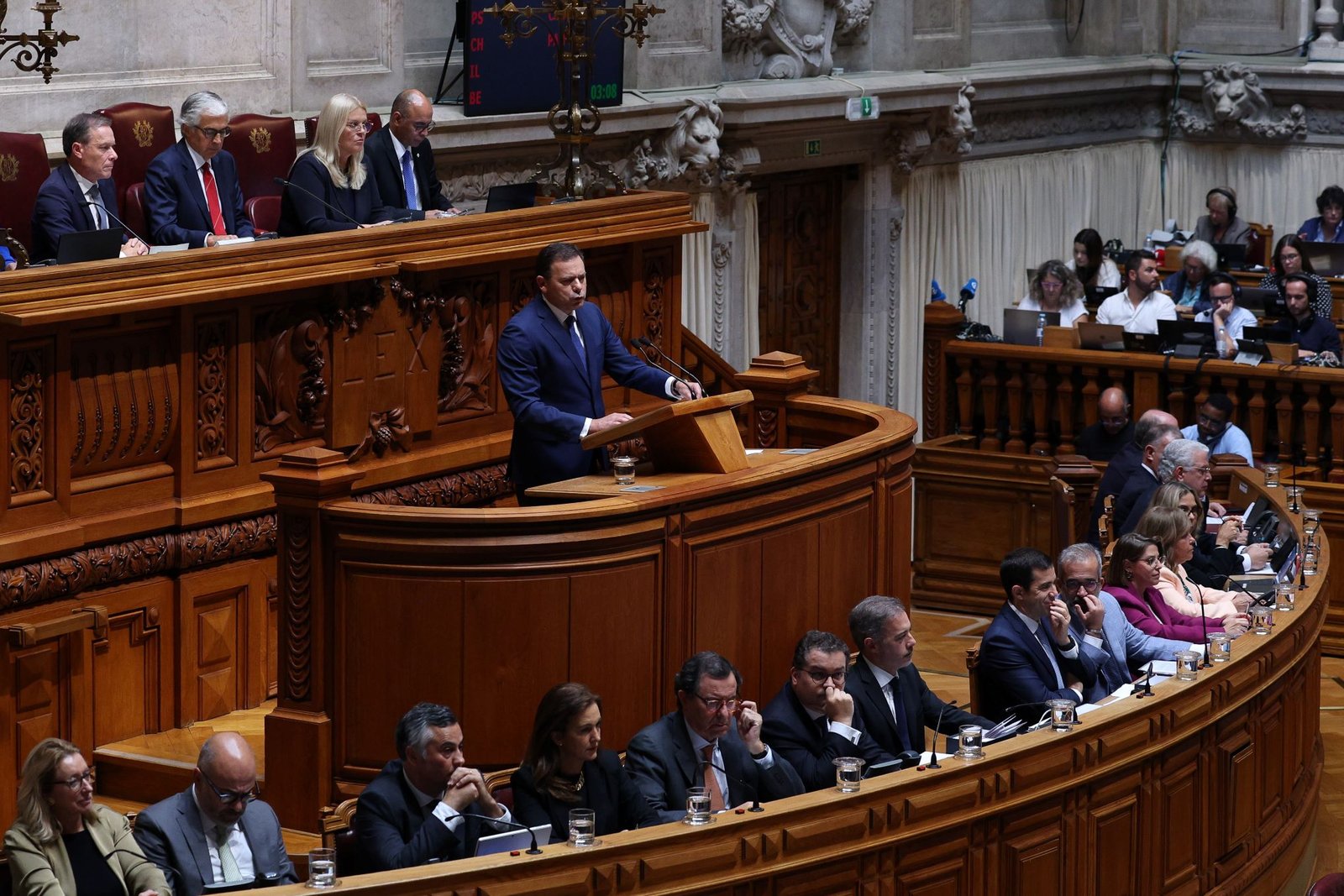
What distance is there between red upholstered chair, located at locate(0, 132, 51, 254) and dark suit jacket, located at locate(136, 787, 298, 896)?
9.29ft

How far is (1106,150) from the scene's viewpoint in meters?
15.6

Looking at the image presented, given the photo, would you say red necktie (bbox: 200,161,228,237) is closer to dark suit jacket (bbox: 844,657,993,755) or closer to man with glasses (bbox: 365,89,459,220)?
man with glasses (bbox: 365,89,459,220)

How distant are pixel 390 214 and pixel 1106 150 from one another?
368 inches

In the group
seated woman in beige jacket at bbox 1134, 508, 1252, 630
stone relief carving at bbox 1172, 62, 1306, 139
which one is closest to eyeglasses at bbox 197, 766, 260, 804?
seated woman in beige jacket at bbox 1134, 508, 1252, 630

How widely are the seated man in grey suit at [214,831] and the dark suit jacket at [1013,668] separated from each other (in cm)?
227

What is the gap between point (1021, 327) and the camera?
1089 centimetres

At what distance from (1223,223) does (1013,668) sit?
8404mm

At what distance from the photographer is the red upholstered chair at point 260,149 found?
8.51 m

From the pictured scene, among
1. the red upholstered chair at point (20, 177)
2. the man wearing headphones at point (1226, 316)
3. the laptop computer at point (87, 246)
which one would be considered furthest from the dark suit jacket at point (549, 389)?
the man wearing headphones at point (1226, 316)

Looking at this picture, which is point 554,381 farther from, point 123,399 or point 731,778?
point 731,778

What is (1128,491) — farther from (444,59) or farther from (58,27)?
(58,27)

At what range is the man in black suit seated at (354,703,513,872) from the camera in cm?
484

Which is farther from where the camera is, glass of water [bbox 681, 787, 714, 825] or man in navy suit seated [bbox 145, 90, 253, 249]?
man in navy suit seated [bbox 145, 90, 253, 249]

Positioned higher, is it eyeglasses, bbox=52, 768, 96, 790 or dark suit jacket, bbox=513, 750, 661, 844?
eyeglasses, bbox=52, 768, 96, 790
